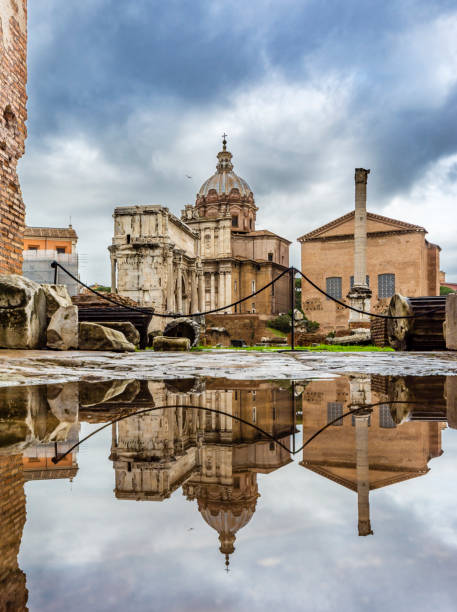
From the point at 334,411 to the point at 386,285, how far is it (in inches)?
1728

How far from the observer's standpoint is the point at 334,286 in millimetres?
46938

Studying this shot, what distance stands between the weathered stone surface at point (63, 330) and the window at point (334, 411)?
5.46 meters

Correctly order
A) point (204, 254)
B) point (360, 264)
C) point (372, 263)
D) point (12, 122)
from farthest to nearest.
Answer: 1. point (204, 254)
2. point (372, 263)
3. point (360, 264)
4. point (12, 122)

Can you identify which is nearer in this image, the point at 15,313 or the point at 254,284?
the point at 15,313

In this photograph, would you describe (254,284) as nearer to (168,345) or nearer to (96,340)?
(168,345)

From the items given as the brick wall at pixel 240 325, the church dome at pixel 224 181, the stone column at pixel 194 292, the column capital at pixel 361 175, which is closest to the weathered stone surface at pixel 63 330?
the column capital at pixel 361 175

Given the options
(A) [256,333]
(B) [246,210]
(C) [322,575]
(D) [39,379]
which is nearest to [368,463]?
(C) [322,575]

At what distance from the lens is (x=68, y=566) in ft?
3.09

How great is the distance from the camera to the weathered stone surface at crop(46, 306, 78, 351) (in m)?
7.71

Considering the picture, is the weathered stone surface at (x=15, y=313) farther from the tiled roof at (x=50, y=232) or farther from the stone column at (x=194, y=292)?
the tiled roof at (x=50, y=232)

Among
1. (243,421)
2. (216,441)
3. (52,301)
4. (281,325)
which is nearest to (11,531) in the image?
(216,441)

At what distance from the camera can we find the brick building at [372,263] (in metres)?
44.1

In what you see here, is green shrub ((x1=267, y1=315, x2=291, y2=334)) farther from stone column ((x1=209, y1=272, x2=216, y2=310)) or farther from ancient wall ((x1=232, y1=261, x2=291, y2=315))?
stone column ((x1=209, y1=272, x2=216, y2=310))

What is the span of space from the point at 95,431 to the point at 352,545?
152 cm
